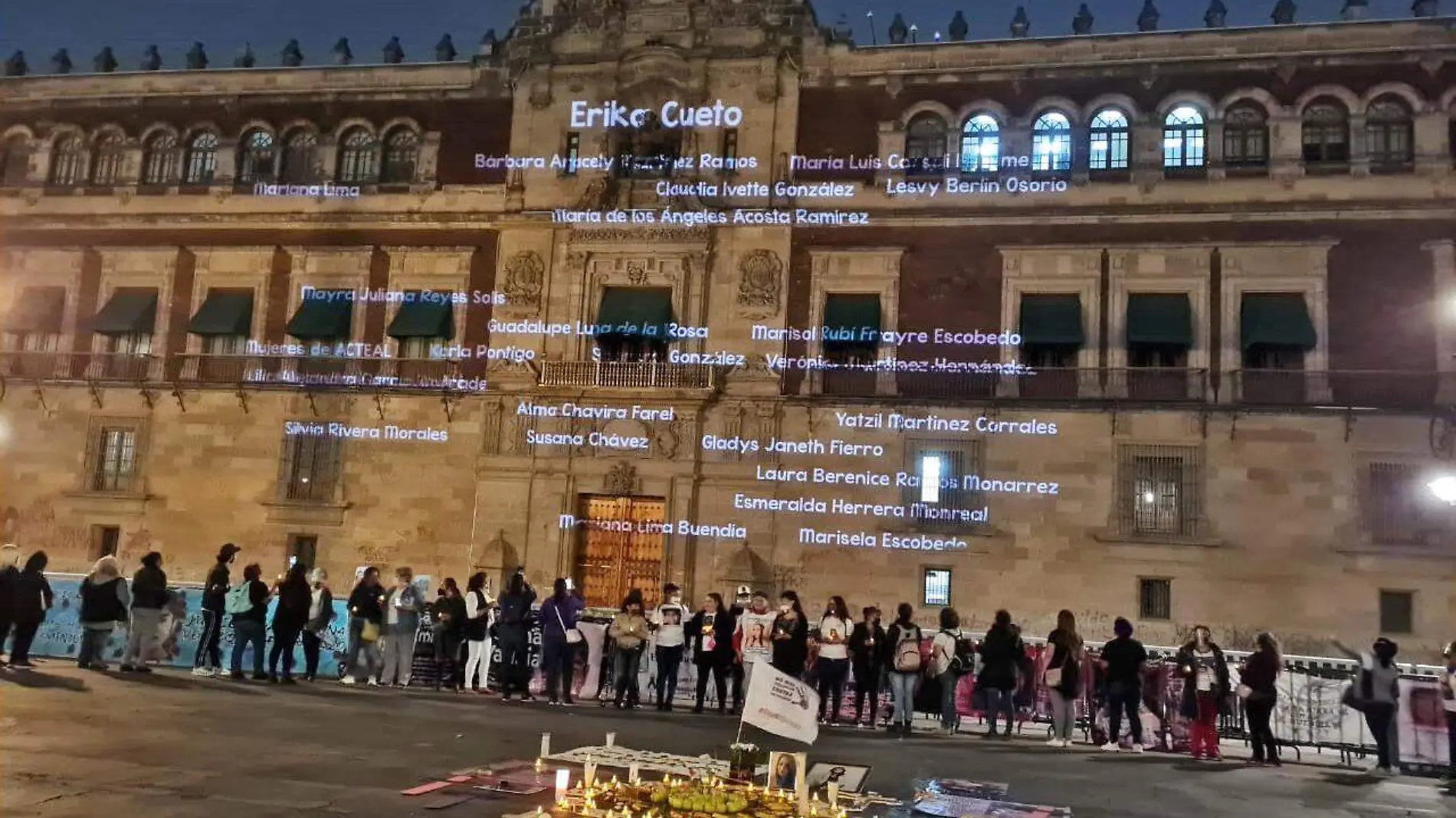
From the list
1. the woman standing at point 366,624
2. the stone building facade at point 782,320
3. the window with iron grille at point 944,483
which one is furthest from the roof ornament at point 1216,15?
the woman standing at point 366,624

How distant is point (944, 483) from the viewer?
74.9 feet

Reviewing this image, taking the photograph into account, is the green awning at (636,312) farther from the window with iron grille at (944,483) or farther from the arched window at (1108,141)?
the arched window at (1108,141)

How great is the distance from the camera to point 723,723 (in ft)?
47.4

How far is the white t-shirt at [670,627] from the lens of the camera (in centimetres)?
1534

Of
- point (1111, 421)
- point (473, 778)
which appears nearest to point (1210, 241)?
point (1111, 421)

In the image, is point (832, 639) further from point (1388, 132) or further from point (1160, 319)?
point (1388, 132)

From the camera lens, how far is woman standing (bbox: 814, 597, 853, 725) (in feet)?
48.4

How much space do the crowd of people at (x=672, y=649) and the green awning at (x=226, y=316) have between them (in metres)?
11.1

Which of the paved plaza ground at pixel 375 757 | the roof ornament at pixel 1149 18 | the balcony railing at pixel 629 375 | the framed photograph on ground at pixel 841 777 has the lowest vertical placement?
the paved plaza ground at pixel 375 757

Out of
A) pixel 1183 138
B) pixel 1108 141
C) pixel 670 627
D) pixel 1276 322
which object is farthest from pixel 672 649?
pixel 1183 138

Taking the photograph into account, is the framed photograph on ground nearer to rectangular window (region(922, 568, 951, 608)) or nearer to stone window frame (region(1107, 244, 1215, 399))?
rectangular window (region(922, 568, 951, 608))

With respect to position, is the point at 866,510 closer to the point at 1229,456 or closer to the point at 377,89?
the point at 1229,456

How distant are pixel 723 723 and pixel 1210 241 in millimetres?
14563

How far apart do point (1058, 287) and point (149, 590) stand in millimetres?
17353
